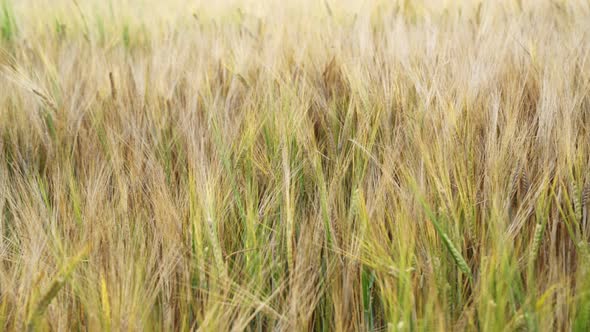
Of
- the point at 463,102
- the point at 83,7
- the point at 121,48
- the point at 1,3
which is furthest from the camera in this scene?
the point at 83,7

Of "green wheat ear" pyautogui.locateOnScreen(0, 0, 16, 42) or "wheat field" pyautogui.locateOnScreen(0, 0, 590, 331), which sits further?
"green wheat ear" pyautogui.locateOnScreen(0, 0, 16, 42)

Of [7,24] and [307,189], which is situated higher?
[7,24]

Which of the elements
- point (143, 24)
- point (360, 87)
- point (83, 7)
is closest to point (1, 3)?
point (83, 7)

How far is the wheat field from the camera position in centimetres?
62

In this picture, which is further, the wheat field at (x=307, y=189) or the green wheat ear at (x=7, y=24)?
the green wheat ear at (x=7, y=24)

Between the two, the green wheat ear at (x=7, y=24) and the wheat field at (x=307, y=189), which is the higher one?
the green wheat ear at (x=7, y=24)

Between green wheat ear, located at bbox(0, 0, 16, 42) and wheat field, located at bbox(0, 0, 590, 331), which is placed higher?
green wheat ear, located at bbox(0, 0, 16, 42)

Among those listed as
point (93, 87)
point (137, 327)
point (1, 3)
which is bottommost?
point (137, 327)

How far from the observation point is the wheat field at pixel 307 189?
2.05ft

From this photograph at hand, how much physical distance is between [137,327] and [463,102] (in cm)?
65

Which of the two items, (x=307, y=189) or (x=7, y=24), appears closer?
(x=307, y=189)

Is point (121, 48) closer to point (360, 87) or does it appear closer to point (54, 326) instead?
point (360, 87)

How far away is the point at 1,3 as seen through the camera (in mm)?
2055

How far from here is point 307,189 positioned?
0.88m
